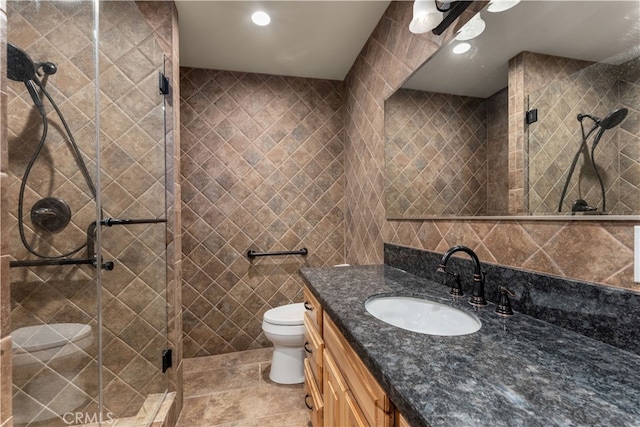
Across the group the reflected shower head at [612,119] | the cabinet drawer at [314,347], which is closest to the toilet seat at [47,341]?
the cabinet drawer at [314,347]

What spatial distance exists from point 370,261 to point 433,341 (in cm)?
132

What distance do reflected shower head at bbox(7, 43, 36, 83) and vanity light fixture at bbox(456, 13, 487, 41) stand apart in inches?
69.4

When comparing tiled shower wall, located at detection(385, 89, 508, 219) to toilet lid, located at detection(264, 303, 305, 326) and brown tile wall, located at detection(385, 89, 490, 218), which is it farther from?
toilet lid, located at detection(264, 303, 305, 326)

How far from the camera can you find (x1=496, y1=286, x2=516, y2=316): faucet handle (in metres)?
0.87

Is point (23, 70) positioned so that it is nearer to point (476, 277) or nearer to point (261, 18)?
point (261, 18)

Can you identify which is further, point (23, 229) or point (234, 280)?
point (234, 280)

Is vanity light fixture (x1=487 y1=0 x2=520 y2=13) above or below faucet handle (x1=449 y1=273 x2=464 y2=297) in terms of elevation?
above

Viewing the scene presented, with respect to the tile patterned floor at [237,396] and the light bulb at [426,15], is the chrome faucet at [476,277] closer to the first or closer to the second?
the light bulb at [426,15]

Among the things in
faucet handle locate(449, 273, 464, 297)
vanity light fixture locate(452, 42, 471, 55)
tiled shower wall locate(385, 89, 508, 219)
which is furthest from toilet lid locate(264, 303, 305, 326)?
vanity light fixture locate(452, 42, 471, 55)

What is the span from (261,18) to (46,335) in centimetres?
213

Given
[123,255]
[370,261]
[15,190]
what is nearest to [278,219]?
[370,261]

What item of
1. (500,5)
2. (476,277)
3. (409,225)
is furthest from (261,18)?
(476,277)

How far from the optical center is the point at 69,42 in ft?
4.23

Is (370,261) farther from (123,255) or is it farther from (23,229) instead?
(23,229)
